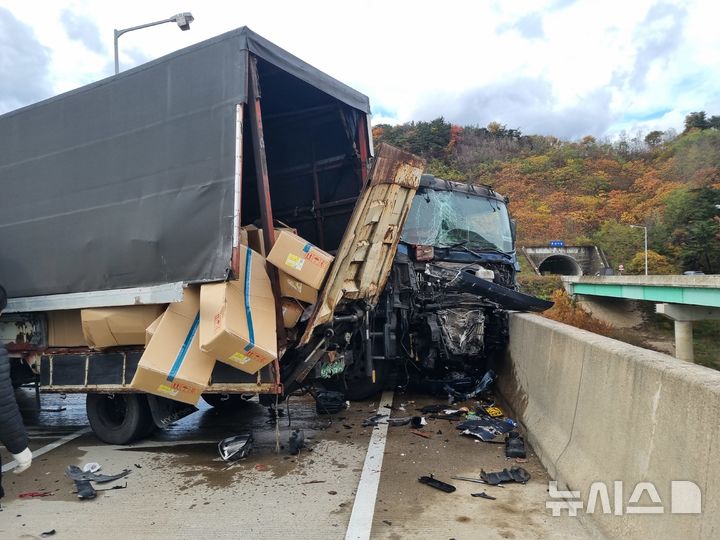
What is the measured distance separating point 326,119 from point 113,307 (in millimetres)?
3358

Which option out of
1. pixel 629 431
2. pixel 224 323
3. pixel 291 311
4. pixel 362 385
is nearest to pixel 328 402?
pixel 362 385

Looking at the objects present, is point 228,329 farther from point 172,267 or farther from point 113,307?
point 113,307

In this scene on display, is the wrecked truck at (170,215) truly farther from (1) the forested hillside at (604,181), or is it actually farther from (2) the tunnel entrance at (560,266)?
(2) the tunnel entrance at (560,266)

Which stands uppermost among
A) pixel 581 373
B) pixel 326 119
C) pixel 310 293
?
pixel 326 119

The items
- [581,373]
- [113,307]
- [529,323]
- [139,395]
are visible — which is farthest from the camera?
[529,323]

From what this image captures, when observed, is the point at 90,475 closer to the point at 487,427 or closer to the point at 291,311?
the point at 291,311

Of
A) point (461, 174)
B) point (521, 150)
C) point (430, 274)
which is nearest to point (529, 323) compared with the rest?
point (430, 274)

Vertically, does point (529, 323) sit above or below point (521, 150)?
below

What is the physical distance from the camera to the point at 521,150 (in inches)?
3728

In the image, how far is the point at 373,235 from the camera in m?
5.62

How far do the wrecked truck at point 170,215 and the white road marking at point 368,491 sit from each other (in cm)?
87

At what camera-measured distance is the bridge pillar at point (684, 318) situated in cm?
2778

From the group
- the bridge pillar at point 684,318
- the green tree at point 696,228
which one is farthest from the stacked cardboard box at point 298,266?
the green tree at point 696,228

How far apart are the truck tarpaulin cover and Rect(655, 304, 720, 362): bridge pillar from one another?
92.9 feet
